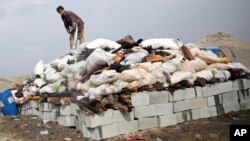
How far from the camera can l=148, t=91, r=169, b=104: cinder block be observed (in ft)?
20.7

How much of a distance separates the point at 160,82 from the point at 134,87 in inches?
22.3

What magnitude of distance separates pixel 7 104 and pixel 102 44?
3546mm

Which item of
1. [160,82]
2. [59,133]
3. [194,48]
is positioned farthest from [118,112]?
[194,48]

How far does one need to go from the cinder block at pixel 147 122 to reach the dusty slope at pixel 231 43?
14.6 metres

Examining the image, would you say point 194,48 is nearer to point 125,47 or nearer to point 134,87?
point 125,47

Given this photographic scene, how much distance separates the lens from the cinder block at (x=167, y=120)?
251 inches

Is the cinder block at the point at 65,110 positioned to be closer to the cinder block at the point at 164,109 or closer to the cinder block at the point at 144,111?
the cinder block at the point at 144,111

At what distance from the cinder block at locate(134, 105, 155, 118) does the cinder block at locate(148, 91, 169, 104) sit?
11 centimetres

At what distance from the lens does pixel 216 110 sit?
7.06m

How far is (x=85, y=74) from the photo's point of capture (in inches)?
281

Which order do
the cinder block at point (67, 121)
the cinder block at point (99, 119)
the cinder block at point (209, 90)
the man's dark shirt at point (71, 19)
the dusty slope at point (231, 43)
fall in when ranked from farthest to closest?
1. the dusty slope at point (231, 43)
2. the man's dark shirt at point (71, 19)
3. the cinder block at point (67, 121)
4. the cinder block at point (209, 90)
5. the cinder block at point (99, 119)

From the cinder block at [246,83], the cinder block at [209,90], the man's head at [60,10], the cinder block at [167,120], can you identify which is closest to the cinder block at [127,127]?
the cinder block at [167,120]

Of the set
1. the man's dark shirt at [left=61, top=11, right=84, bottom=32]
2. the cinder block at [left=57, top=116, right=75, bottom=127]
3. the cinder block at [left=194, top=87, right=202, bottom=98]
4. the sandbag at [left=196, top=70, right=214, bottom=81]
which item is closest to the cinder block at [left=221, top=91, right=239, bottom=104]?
the sandbag at [left=196, top=70, right=214, bottom=81]

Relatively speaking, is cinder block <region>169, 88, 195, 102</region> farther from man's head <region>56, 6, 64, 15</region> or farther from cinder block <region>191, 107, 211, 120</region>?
man's head <region>56, 6, 64, 15</region>
